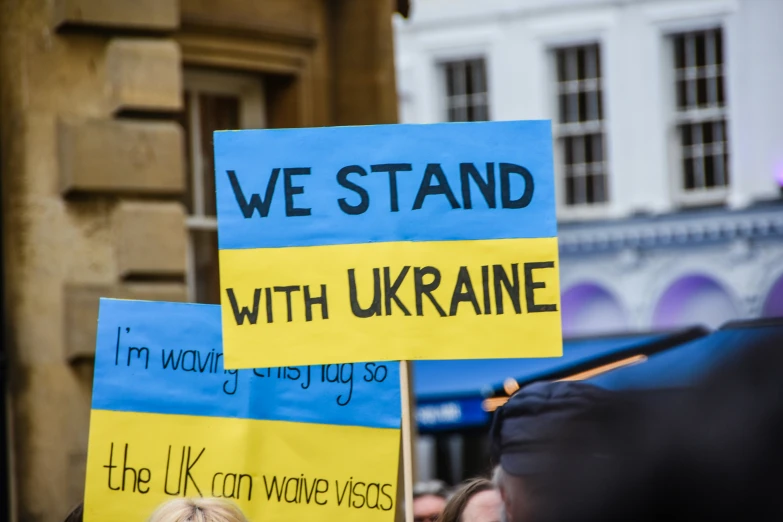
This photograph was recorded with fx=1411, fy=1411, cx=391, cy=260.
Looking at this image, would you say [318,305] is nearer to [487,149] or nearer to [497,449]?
[487,149]

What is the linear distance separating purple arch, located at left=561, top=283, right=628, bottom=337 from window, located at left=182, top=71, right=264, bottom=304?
12540 mm

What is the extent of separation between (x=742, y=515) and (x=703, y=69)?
17.8 meters

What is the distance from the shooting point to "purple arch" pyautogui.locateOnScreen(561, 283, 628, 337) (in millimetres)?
19703

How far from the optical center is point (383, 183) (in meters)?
4.07

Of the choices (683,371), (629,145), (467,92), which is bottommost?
(683,371)

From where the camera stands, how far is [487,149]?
4051 mm

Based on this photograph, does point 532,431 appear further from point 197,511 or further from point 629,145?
point 629,145

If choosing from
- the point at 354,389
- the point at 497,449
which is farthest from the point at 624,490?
the point at 354,389

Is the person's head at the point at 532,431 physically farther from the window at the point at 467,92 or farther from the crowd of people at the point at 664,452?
the window at the point at 467,92

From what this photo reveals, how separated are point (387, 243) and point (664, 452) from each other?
205cm

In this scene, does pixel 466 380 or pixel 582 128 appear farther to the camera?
pixel 582 128

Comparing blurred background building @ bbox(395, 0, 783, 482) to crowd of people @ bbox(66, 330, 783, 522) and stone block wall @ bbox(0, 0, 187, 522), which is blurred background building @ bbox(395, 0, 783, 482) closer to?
stone block wall @ bbox(0, 0, 187, 522)

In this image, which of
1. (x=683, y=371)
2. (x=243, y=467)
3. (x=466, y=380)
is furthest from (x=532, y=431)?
(x=466, y=380)

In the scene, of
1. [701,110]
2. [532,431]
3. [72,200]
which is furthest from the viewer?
[701,110]
